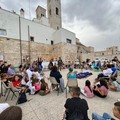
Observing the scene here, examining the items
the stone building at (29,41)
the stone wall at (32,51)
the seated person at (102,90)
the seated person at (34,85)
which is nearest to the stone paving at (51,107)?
the seated person at (102,90)

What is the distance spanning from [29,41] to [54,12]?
1342 cm

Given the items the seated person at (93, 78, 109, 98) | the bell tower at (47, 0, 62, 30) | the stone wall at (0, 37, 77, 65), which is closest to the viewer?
the seated person at (93, 78, 109, 98)

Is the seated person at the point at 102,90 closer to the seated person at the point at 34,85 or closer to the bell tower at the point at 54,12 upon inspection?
the seated person at the point at 34,85

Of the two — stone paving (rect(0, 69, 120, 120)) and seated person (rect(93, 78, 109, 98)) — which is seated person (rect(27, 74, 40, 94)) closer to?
stone paving (rect(0, 69, 120, 120))

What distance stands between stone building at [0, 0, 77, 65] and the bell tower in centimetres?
320

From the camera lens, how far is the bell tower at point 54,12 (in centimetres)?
2517

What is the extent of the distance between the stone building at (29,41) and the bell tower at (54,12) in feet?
10.5

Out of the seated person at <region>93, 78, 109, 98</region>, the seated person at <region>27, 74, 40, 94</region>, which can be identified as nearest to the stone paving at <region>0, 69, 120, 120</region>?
the seated person at <region>93, 78, 109, 98</region>

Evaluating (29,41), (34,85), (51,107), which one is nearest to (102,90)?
(51,107)

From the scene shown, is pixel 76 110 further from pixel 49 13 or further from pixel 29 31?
pixel 49 13

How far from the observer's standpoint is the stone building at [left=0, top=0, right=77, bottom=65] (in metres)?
14.1

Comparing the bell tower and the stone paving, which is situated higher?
the bell tower

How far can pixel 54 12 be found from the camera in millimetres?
25391

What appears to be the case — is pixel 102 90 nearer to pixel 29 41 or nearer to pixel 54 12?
pixel 29 41
